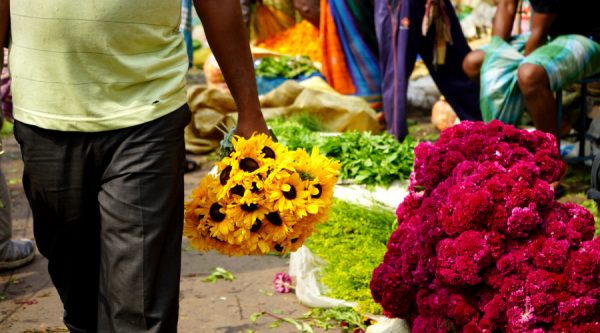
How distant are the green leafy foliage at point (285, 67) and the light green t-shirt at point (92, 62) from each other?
213 inches

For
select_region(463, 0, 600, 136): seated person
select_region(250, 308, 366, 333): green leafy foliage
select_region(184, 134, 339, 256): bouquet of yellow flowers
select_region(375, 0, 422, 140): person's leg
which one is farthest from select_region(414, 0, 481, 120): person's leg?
select_region(184, 134, 339, 256): bouquet of yellow flowers

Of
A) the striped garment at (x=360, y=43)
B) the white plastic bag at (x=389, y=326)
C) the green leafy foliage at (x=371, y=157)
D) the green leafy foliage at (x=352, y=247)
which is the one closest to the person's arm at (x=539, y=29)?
the green leafy foliage at (x=371, y=157)

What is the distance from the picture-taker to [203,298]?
400cm

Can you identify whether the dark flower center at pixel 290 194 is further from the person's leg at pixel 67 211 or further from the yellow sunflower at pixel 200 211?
the person's leg at pixel 67 211

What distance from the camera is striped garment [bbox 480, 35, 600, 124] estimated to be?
5.12 m

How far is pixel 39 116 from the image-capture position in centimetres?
233

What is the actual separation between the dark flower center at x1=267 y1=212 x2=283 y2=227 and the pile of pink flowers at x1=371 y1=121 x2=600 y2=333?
0.62 meters

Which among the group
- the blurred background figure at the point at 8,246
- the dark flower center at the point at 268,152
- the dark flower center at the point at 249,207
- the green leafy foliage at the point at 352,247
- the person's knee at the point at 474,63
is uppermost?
the dark flower center at the point at 268,152

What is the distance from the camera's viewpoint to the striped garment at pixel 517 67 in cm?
512

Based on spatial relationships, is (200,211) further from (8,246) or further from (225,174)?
(8,246)

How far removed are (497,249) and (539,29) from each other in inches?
113

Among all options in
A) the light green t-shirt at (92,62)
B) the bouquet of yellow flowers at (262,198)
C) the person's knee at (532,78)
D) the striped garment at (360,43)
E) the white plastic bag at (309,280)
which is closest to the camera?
the light green t-shirt at (92,62)

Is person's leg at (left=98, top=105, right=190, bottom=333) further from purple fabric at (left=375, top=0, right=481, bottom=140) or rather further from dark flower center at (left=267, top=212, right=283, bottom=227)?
purple fabric at (left=375, top=0, right=481, bottom=140)

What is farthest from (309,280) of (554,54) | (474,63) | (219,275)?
(474,63)
